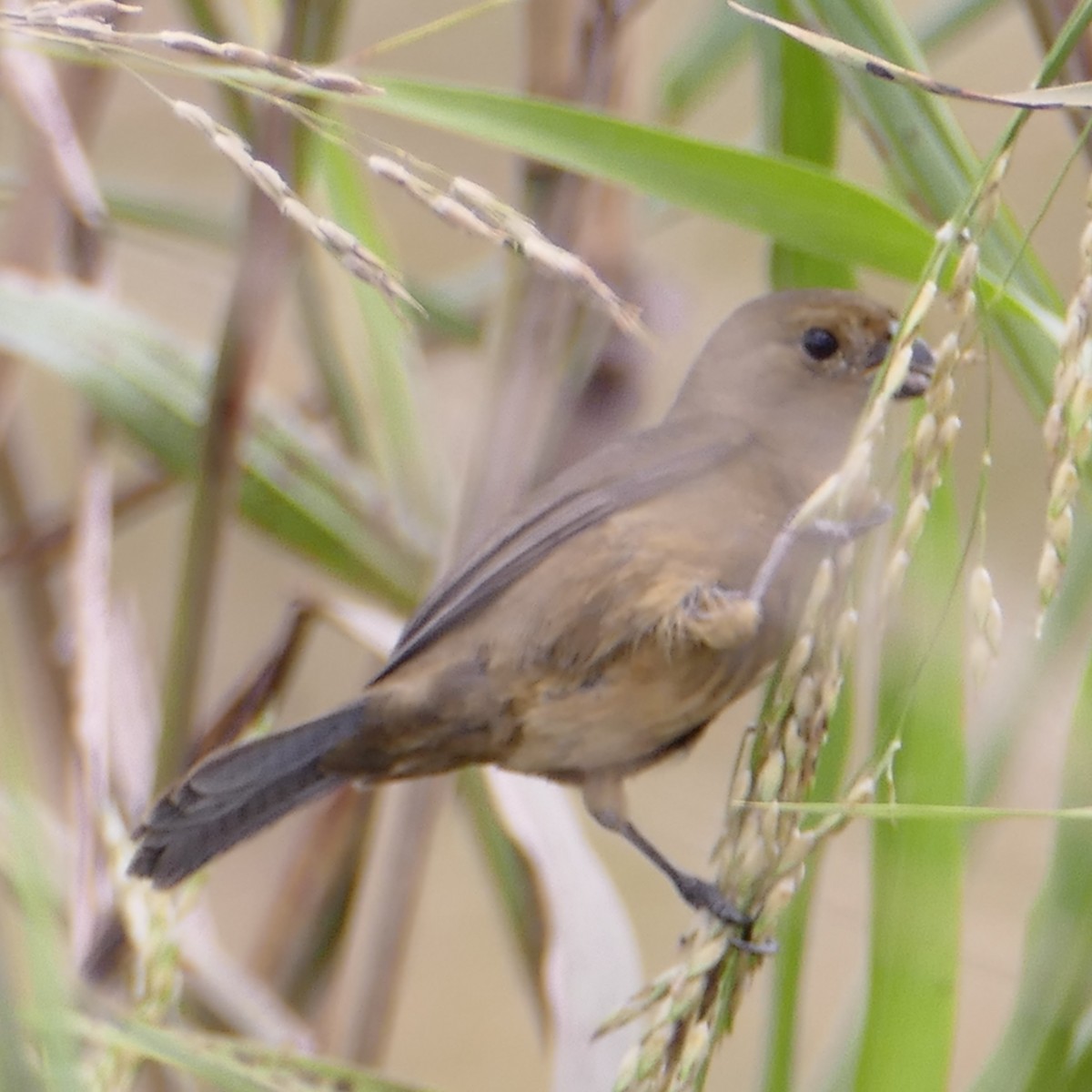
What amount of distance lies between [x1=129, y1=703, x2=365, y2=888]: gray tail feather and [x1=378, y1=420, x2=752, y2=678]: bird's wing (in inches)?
3.1

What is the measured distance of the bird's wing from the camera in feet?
3.83

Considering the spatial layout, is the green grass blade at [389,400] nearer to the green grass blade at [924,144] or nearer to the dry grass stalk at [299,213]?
the green grass blade at [924,144]

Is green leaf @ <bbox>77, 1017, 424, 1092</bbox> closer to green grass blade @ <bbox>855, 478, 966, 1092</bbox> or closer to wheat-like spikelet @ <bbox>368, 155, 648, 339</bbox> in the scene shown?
green grass blade @ <bbox>855, 478, 966, 1092</bbox>

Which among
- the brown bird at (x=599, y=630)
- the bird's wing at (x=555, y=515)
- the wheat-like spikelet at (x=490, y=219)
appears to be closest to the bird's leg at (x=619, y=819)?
the brown bird at (x=599, y=630)

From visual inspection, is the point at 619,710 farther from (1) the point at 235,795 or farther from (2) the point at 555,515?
(1) the point at 235,795

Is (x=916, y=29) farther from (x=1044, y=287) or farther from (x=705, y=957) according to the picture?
(x=705, y=957)

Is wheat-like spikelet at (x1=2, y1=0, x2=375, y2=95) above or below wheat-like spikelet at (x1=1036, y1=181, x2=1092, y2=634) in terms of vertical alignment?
above

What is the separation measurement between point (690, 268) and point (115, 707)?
1.08 meters

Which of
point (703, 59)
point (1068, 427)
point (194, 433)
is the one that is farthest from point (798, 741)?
point (703, 59)

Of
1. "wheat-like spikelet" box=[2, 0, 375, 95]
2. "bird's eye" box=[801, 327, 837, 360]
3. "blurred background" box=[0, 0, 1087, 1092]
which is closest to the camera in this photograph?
"wheat-like spikelet" box=[2, 0, 375, 95]

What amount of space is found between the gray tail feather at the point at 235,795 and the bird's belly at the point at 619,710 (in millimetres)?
134

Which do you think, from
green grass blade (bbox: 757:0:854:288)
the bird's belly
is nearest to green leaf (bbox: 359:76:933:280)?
green grass blade (bbox: 757:0:854:288)

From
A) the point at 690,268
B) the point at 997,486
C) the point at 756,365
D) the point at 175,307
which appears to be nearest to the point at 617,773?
the point at 756,365

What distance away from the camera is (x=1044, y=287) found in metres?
0.89
